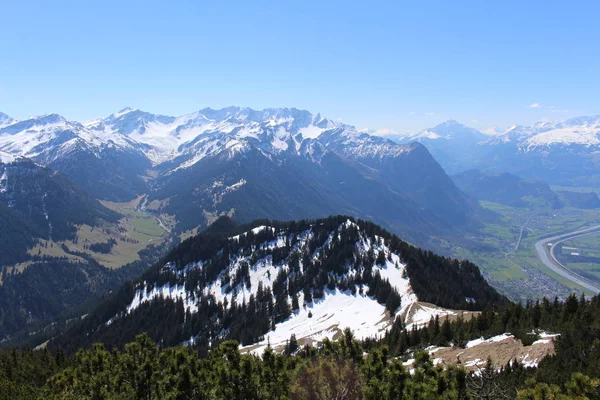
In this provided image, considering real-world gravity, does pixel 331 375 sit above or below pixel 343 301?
above

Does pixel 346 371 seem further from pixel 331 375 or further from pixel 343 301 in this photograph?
pixel 343 301

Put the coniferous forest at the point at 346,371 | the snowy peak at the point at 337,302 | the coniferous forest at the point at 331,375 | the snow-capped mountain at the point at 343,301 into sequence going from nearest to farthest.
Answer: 1. the coniferous forest at the point at 331,375
2. the coniferous forest at the point at 346,371
3. the snow-capped mountain at the point at 343,301
4. the snowy peak at the point at 337,302

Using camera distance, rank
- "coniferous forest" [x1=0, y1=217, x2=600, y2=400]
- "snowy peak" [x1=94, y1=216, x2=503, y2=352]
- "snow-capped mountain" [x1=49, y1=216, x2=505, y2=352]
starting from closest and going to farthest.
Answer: "coniferous forest" [x1=0, y1=217, x2=600, y2=400], "snow-capped mountain" [x1=49, y1=216, x2=505, y2=352], "snowy peak" [x1=94, y1=216, x2=503, y2=352]

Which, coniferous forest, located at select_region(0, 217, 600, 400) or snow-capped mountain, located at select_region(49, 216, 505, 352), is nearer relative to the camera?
coniferous forest, located at select_region(0, 217, 600, 400)

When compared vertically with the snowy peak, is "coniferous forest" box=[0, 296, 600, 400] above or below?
above

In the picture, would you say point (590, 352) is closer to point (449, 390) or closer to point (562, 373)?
point (562, 373)

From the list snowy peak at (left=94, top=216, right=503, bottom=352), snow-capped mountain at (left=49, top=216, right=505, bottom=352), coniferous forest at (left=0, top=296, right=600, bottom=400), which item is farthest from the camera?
snowy peak at (left=94, top=216, right=503, bottom=352)

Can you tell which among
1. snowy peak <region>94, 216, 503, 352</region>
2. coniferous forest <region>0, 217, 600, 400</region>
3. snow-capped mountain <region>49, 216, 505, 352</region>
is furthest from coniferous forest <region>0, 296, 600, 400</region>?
snowy peak <region>94, 216, 503, 352</region>

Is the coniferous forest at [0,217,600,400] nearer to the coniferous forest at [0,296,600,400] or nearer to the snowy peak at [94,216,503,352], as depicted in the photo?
the coniferous forest at [0,296,600,400]

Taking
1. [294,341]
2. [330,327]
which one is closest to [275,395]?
[294,341]

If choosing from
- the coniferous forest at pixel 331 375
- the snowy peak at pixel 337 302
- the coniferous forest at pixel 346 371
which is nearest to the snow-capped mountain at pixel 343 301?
the snowy peak at pixel 337 302

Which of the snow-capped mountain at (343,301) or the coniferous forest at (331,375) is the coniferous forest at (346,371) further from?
the snow-capped mountain at (343,301)

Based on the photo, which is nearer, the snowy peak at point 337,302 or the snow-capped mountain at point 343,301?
the snow-capped mountain at point 343,301

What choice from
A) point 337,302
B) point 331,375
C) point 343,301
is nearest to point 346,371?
point 331,375
